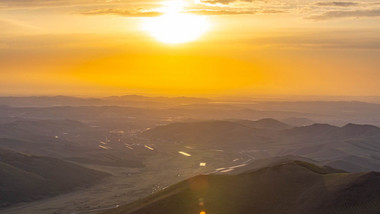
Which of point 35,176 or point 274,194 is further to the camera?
point 35,176

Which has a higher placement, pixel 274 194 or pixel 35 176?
pixel 274 194

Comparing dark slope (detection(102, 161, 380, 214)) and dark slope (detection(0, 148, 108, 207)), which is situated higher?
dark slope (detection(102, 161, 380, 214))

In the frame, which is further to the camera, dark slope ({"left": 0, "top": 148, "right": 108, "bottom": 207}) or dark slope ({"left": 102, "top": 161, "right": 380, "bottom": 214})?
dark slope ({"left": 0, "top": 148, "right": 108, "bottom": 207})

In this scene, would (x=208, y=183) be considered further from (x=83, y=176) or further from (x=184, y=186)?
(x=83, y=176)

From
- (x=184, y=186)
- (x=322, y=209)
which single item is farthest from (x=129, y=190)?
(x=322, y=209)
